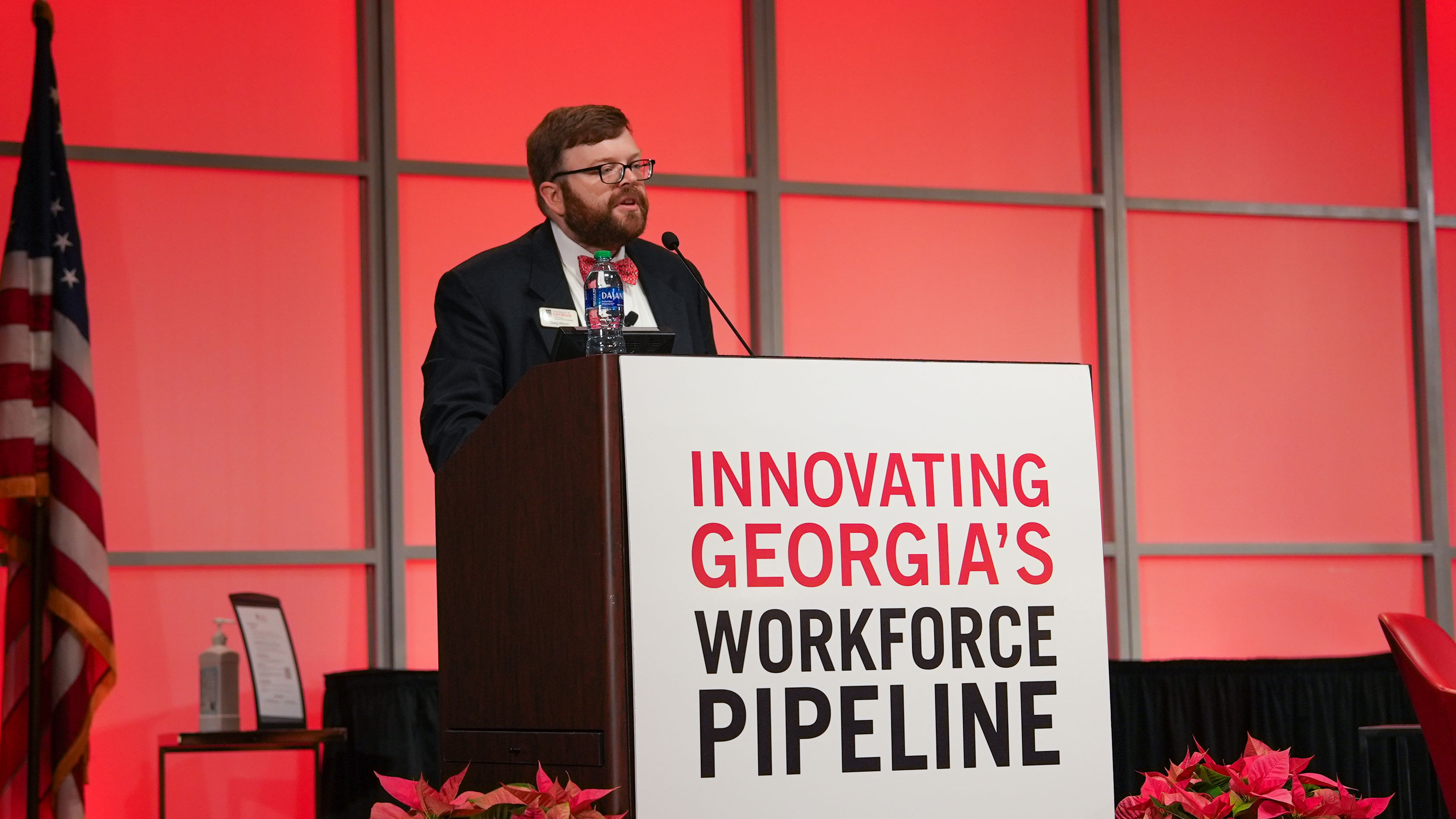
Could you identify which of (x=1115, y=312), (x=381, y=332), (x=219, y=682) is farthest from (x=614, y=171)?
(x=1115, y=312)

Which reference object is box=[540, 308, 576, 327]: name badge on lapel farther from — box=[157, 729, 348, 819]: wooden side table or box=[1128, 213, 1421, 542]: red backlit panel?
box=[1128, 213, 1421, 542]: red backlit panel

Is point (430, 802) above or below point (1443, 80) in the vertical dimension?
below

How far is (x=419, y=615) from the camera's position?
4.82m

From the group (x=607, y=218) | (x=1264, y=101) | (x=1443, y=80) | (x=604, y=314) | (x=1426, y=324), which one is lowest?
(x=604, y=314)

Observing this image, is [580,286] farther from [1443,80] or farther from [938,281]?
[1443,80]

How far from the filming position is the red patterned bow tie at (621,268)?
253cm

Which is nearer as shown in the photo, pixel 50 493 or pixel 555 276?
pixel 555 276

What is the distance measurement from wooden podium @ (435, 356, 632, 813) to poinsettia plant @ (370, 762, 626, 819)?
63mm

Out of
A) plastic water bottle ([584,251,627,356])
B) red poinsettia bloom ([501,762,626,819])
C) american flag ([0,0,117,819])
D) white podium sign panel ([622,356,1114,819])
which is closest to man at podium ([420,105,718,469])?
plastic water bottle ([584,251,627,356])

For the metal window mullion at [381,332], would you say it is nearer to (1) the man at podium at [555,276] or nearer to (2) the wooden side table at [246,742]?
(2) the wooden side table at [246,742]

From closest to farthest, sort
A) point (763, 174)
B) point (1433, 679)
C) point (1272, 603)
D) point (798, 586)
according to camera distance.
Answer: point (798, 586)
point (1433, 679)
point (763, 174)
point (1272, 603)

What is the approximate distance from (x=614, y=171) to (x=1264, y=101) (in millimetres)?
4016

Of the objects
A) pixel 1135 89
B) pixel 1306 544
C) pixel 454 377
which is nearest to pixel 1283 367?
pixel 1306 544

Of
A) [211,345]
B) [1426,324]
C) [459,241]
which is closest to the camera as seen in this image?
[211,345]
